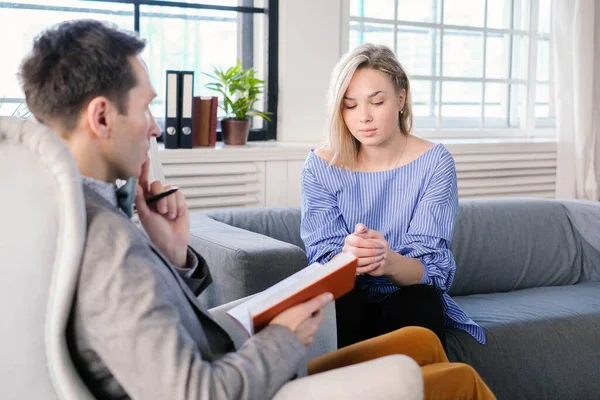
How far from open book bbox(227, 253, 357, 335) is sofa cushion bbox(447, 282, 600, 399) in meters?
1.10

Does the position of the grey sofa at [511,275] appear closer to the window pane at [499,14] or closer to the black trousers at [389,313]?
the black trousers at [389,313]

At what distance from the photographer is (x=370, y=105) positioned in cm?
241

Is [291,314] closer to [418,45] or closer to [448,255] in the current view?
[448,255]

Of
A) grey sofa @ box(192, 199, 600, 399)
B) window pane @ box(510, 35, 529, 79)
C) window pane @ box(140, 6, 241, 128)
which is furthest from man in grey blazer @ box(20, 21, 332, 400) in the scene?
window pane @ box(510, 35, 529, 79)

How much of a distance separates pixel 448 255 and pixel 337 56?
1831 mm

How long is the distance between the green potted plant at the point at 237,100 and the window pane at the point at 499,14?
165 centimetres

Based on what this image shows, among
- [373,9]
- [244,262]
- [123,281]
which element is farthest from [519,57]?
[123,281]

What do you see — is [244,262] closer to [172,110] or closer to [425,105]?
[172,110]

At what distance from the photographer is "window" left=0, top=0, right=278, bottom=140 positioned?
11.3 ft

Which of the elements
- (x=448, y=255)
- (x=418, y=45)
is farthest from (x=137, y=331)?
(x=418, y=45)

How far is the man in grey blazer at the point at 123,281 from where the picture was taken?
1158mm

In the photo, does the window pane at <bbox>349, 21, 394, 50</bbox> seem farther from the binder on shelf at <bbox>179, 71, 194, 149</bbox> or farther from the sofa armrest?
the sofa armrest

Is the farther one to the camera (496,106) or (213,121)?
(496,106)

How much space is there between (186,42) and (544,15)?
2.21m
